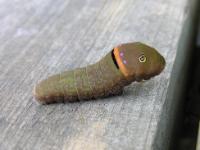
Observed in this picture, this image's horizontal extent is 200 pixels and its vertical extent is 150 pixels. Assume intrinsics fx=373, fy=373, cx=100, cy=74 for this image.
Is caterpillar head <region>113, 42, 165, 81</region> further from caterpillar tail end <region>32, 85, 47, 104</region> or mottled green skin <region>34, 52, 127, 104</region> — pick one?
caterpillar tail end <region>32, 85, 47, 104</region>

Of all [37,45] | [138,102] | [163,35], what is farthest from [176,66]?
[37,45]

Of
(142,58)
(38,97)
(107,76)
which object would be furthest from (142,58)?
(38,97)

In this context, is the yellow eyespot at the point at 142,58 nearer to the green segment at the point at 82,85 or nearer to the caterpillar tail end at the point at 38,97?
the green segment at the point at 82,85

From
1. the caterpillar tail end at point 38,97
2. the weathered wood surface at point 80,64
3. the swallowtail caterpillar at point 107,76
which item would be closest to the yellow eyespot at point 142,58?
the swallowtail caterpillar at point 107,76

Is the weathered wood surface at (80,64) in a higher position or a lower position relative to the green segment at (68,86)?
lower

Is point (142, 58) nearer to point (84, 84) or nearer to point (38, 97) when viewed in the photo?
point (84, 84)

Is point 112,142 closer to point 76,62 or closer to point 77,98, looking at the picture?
point 77,98
